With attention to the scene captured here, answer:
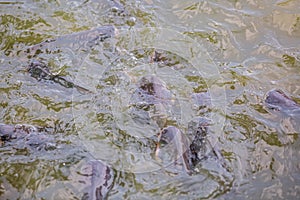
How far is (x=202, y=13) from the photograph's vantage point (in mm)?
3975

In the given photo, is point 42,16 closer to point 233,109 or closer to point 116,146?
point 116,146

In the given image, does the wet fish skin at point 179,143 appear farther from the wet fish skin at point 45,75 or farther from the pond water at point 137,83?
the wet fish skin at point 45,75

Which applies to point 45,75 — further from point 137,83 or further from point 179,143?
point 179,143

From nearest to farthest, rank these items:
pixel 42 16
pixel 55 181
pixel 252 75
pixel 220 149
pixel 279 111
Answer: pixel 55 181 < pixel 220 149 < pixel 279 111 < pixel 252 75 < pixel 42 16

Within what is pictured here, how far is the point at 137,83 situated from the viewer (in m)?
3.30

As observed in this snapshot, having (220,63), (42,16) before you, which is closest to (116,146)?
(220,63)

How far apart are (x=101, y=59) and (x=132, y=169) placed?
1221 mm

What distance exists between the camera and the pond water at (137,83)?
2.66 m

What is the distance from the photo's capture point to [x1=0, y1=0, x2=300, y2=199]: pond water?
8.73 ft

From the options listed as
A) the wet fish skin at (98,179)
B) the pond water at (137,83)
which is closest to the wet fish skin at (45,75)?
the pond water at (137,83)

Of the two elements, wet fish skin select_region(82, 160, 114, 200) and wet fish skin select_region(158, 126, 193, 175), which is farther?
wet fish skin select_region(158, 126, 193, 175)

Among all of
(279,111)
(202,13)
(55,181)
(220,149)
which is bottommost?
(55,181)

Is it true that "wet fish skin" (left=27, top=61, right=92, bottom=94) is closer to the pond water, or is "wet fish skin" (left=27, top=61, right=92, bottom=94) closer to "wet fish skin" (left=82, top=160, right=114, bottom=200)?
the pond water

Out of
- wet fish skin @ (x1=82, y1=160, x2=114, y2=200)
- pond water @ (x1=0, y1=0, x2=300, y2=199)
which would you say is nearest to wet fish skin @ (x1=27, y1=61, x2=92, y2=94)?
pond water @ (x1=0, y1=0, x2=300, y2=199)
